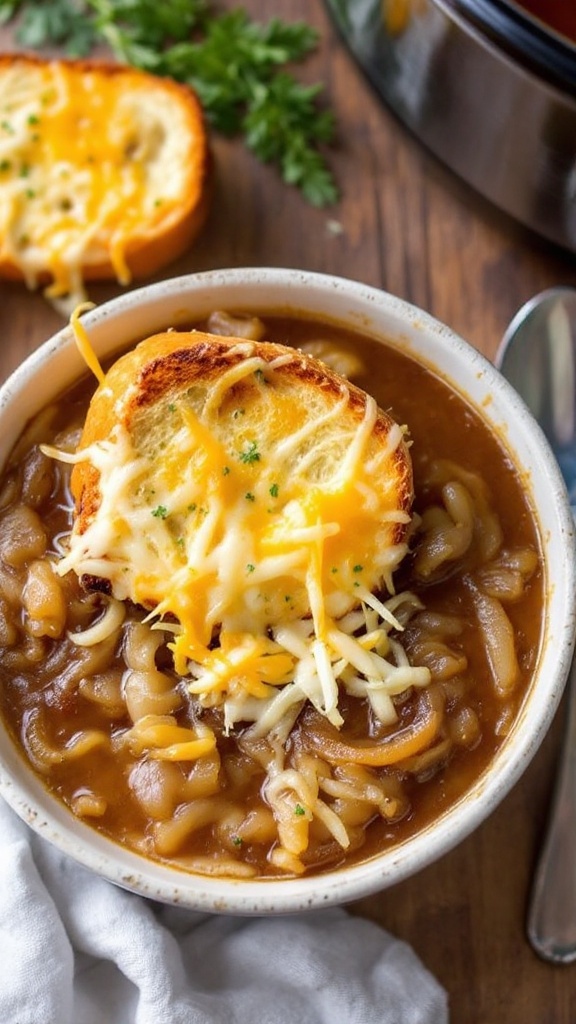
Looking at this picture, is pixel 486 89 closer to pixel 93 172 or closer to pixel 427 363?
pixel 427 363

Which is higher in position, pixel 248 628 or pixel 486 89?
pixel 486 89

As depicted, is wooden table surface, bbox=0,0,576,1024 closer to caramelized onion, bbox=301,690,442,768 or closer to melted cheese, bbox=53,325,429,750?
melted cheese, bbox=53,325,429,750

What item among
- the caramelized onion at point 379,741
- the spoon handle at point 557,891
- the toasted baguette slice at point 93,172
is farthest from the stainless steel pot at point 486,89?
the spoon handle at point 557,891

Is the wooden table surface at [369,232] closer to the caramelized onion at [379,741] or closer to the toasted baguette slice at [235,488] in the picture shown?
the toasted baguette slice at [235,488]

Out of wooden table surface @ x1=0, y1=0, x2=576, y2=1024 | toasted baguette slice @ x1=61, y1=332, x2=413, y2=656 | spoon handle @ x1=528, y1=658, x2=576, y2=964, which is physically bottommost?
spoon handle @ x1=528, y1=658, x2=576, y2=964

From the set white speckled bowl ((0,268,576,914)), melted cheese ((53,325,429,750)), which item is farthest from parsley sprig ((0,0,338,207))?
melted cheese ((53,325,429,750))

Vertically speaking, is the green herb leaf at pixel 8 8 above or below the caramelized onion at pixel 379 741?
above

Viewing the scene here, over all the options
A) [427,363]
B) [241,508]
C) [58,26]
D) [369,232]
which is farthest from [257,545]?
[58,26]
